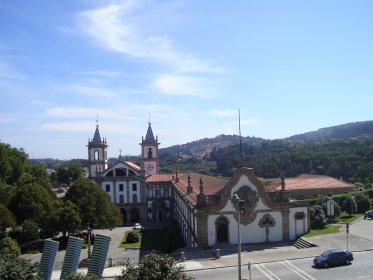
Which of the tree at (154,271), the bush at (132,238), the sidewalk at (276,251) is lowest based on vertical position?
the bush at (132,238)

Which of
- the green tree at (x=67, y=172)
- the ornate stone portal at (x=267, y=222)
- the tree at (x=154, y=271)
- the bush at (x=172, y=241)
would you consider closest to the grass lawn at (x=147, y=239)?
the bush at (x=172, y=241)

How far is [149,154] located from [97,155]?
9.87 m

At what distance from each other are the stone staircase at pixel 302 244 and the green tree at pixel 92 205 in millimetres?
20974

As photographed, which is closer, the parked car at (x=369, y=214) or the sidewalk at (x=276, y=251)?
the sidewalk at (x=276, y=251)

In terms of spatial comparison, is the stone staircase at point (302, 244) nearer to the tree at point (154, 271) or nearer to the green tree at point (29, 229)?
the tree at point (154, 271)

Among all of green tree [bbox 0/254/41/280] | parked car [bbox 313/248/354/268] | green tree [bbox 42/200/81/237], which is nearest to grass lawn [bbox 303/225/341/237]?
parked car [bbox 313/248/354/268]

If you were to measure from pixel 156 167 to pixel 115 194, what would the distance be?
1052 cm

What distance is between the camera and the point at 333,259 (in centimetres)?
2806

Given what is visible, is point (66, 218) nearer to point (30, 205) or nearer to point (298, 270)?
point (30, 205)

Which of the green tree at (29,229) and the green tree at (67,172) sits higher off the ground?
the green tree at (67,172)

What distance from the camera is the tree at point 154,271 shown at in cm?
1591

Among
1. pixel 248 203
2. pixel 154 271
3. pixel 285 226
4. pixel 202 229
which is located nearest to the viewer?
pixel 154 271

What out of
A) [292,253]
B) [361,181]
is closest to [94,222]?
[292,253]

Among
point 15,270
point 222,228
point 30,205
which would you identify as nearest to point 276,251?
point 222,228
